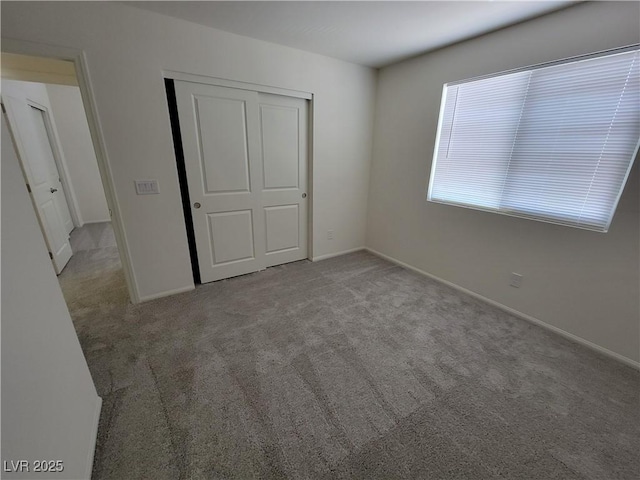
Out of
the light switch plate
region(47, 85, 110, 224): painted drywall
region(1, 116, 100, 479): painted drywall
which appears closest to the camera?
region(1, 116, 100, 479): painted drywall

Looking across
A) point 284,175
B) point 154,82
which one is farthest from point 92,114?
point 284,175

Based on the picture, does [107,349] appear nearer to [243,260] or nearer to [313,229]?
[243,260]

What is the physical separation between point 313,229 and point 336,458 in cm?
253

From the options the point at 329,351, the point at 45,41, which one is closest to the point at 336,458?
the point at 329,351

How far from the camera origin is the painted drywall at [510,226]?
1.78 metres

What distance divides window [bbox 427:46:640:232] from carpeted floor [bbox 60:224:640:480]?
1.08 metres

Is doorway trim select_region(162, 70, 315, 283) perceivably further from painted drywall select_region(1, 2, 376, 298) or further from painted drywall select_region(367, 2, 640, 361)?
painted drywall select_region(367, 2, 640, 361)

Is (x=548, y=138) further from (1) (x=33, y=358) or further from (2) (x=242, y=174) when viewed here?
(1) (x=33, y=358)

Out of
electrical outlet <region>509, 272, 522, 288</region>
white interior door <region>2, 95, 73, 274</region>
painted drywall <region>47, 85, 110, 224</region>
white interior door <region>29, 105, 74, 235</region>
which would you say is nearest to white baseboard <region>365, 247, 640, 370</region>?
electrical outlet <region>509, 272, 522, 288</region>

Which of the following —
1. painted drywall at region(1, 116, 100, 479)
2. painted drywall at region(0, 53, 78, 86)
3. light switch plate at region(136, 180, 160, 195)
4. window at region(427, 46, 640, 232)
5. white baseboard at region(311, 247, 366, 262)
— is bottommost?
white baseboard at region(311, 247, 366, 262)

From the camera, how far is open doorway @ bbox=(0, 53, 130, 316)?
2.53m

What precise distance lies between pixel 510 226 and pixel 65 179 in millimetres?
6834

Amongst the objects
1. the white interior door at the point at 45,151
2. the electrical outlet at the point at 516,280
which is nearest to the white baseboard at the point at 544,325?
the electrical outlet at the point at 516,280

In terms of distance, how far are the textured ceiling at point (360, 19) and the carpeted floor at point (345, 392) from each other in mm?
2429
